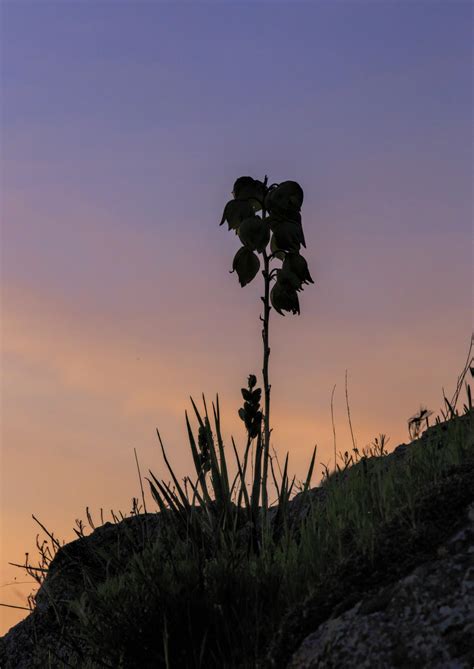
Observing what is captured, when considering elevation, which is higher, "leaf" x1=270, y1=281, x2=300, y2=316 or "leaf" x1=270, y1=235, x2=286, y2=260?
"leaf" x1=270, y1=235, x2=286, y2=260

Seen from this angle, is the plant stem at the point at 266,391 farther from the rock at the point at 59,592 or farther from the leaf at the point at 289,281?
the rock at the point at 59,592

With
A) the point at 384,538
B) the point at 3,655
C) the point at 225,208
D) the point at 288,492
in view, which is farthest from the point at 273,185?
the point at 3,655

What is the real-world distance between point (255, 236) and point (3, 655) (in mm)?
3978

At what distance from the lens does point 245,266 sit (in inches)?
206

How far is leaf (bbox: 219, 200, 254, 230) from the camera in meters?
5.31

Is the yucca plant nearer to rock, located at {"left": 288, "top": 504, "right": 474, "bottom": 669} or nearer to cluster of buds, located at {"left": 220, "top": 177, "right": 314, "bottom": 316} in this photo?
cluster of buds, located at {"left": 220, "top": 177, "right": 314, "bottom": 316}

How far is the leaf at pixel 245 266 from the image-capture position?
522 centimetres

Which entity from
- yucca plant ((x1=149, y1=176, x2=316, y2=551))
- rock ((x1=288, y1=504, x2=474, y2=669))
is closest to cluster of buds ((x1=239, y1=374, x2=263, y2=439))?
yucca plant ((x1=149, y1=176, x2=316, y2=551))

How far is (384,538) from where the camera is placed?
3301 millimetres

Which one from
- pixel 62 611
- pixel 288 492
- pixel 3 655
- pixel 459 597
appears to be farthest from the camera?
pixel 3 655

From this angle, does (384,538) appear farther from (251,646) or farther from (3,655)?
(3,655)

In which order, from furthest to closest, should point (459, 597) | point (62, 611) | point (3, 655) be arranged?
point (3, 655) → point (62, 611) → point (459, 597)

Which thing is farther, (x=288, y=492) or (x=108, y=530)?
(x=108, y=530)

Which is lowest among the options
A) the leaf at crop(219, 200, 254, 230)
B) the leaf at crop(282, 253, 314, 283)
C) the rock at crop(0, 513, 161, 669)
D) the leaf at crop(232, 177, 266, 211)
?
the rock at crop(0, 513, 161, 669)
